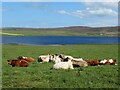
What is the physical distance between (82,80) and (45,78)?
1.88m

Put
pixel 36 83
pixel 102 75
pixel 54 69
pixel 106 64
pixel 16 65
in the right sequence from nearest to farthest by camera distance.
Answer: pixel 36 83
pixel 102 75
pixel 54 69
pixel 16 65
pixel 106 64

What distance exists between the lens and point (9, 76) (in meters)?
17.0

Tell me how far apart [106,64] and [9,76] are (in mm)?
9177

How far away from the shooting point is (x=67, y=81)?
1551 cm

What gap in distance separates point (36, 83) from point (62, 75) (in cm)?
252

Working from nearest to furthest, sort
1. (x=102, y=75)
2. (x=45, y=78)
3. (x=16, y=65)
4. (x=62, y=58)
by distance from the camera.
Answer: (x=45, y=78) → (x=102, y=75) → (x=16, y=65) → (x=62, y=58)

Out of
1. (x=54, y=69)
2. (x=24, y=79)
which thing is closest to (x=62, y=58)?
(x=54, y=69)

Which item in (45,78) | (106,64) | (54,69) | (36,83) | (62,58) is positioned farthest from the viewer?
(62,58)

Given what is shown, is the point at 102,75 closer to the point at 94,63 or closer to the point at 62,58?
the point at 94,63

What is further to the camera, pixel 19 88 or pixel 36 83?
pixel 36 83

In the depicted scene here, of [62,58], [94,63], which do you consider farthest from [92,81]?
[62,58]

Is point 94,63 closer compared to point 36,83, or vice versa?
point 36,83

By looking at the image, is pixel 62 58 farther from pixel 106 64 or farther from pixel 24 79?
pixel 24 79

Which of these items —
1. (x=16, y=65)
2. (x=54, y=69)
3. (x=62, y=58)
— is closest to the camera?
(x=54, y=69)
